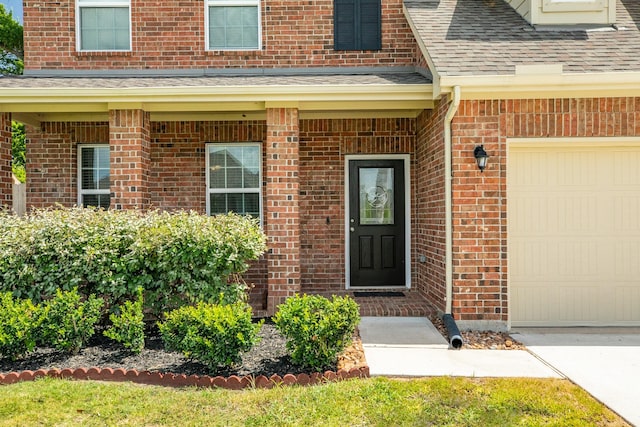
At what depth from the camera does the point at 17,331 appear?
4410mm

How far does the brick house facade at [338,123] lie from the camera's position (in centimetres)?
582

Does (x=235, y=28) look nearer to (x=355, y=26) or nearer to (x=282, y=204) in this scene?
(x=355, y=26)

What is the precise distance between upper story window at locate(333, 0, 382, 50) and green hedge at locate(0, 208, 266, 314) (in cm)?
402

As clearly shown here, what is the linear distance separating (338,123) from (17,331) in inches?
203

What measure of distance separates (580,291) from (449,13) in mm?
4347

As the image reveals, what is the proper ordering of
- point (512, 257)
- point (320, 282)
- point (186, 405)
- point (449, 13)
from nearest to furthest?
1. point (186, 405)
2. point (512, 257)
3. point (449, 13)
4. point (320, 282)

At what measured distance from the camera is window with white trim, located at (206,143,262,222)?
790 centimetres

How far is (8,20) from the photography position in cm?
2159

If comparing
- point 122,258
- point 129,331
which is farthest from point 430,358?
point 122,258

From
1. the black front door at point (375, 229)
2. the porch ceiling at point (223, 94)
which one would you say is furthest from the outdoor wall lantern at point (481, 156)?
the black front door at point (375, 229)

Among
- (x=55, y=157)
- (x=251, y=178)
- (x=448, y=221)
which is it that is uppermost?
(x=55, y=157)

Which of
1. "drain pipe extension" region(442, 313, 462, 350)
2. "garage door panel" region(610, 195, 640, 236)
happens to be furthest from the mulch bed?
"garage door panel" region(610, 195, 640, 236)

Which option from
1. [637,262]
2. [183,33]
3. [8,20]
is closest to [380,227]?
[637,262]

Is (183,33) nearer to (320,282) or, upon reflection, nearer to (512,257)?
(320,282)
